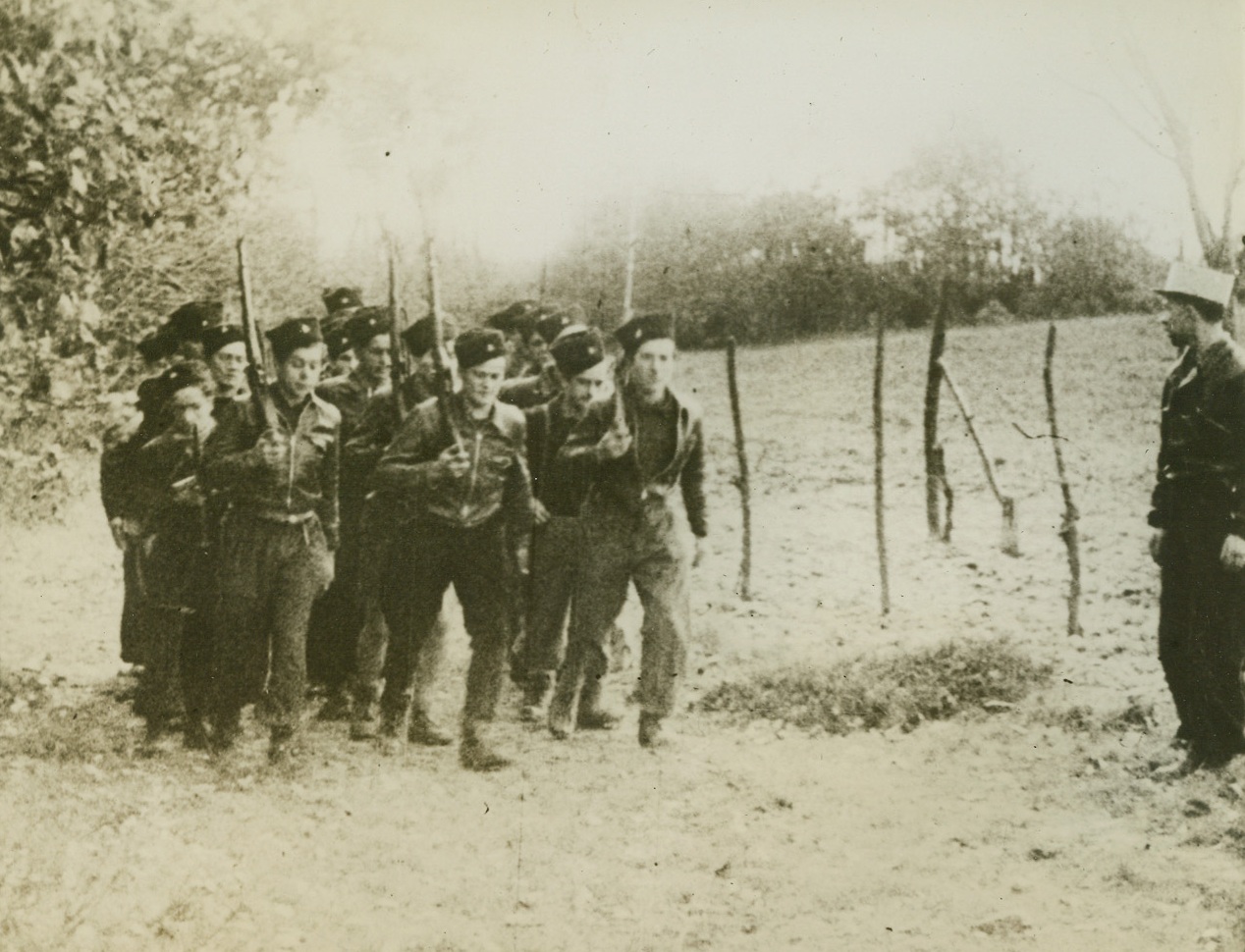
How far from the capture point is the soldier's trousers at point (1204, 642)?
3.20 m

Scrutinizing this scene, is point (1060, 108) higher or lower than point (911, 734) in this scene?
higher

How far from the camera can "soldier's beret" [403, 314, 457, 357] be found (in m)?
3.33

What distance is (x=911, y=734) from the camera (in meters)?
3.25

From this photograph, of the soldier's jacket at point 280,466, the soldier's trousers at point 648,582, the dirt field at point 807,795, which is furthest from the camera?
the soldier's jacket at point 280,466

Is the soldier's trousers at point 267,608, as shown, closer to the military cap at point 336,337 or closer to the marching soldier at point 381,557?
the marching soldier at point 381,557

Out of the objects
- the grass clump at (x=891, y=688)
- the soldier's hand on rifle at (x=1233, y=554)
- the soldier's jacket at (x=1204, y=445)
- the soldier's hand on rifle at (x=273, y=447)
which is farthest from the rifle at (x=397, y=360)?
the soldier's hand on rifle at (x=1233, y=554)

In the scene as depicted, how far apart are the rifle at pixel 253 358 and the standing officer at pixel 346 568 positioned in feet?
0.56

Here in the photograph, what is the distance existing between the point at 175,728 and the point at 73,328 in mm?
1289

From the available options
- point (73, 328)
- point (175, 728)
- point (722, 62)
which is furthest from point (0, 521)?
point (722, 62)

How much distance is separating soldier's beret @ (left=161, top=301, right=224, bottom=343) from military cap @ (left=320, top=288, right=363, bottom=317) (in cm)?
32

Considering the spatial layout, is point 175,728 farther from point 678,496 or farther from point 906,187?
point 906,187

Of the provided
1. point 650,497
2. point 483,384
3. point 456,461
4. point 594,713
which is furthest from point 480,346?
point 594,713

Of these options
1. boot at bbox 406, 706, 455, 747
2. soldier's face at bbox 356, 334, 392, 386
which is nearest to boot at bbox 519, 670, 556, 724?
boot at bbox 406, 706, 455, 747

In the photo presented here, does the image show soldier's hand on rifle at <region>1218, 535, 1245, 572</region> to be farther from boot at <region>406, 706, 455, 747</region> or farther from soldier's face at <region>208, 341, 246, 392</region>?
soldier's face at <region>208, 341, 246, 392</region>
